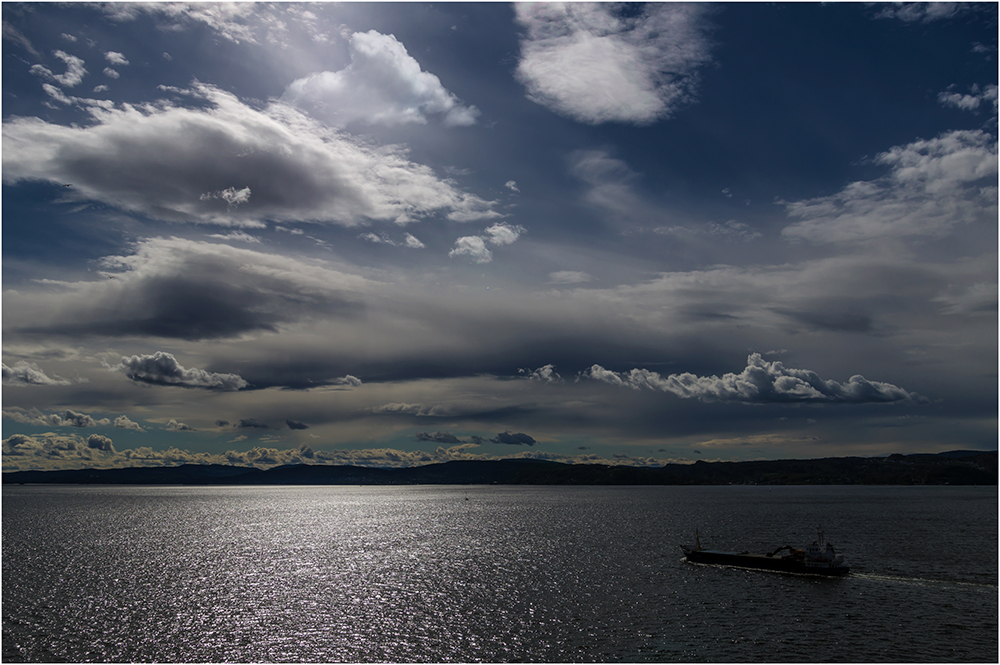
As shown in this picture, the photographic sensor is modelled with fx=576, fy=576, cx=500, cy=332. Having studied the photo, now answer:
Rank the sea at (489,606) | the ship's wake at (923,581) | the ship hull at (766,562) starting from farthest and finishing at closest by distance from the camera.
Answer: the ship hull at (766,562), the ship's wake at (923,581), the sea at (489,606)

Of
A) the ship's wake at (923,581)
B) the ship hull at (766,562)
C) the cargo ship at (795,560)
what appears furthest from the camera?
the cargo ship at (795,560)

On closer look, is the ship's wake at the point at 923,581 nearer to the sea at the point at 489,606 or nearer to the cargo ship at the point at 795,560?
the sea at the point at 489,606

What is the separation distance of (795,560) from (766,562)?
17.4ft

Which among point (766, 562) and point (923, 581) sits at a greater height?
point (923, 581)

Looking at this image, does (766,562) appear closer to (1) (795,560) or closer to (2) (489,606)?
(1) (795,560)

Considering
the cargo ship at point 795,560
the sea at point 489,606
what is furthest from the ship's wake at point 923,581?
the cargo ship at point 795,560

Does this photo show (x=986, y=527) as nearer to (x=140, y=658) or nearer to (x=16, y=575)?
(x=140, y=658)

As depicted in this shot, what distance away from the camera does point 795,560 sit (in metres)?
108

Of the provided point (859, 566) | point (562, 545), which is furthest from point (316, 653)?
point (859, 566)

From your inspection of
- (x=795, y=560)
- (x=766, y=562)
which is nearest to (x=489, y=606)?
(x=766, y=562)

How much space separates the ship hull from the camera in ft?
340

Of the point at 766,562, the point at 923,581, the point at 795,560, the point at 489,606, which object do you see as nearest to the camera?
the point at 489,606

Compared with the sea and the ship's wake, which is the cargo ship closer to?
the sea

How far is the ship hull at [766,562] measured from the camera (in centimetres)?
10369
